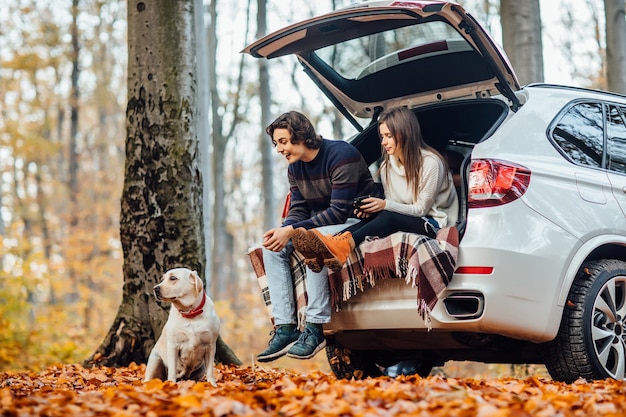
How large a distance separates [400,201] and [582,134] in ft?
4.39

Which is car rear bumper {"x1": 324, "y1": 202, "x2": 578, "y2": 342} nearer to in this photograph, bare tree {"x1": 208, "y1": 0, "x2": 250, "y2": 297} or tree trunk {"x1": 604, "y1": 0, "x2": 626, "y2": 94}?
tree trunk {"x1": 604, "y1": 0, "x2": 626, "y2": 94}

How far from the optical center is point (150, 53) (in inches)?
268

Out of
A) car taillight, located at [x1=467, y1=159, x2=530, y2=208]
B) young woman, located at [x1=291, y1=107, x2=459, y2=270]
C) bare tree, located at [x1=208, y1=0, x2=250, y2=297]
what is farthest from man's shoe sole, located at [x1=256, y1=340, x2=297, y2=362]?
bare tree, located at [x1=208, y1=0, x2=250, y2=297]

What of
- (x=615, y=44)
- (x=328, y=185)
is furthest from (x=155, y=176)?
(x=615, y=44)

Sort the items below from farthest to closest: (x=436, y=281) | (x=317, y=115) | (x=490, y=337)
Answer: (x=317, y=115) → (x=490, y=337) → (x=436, y=281)

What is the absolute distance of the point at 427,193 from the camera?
4.89 meters

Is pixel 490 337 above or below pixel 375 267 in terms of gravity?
below

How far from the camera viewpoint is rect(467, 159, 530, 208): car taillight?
4418mm

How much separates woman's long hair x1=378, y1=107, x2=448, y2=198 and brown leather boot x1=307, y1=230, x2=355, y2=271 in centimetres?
65

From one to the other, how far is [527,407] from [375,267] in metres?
1.62

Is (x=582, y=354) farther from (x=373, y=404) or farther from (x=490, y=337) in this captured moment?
(x=373, y=404)

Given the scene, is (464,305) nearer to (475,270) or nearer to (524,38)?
(475,270)

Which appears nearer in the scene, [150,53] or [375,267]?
[375,267]

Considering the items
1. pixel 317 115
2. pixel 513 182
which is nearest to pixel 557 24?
pixel 317 115
